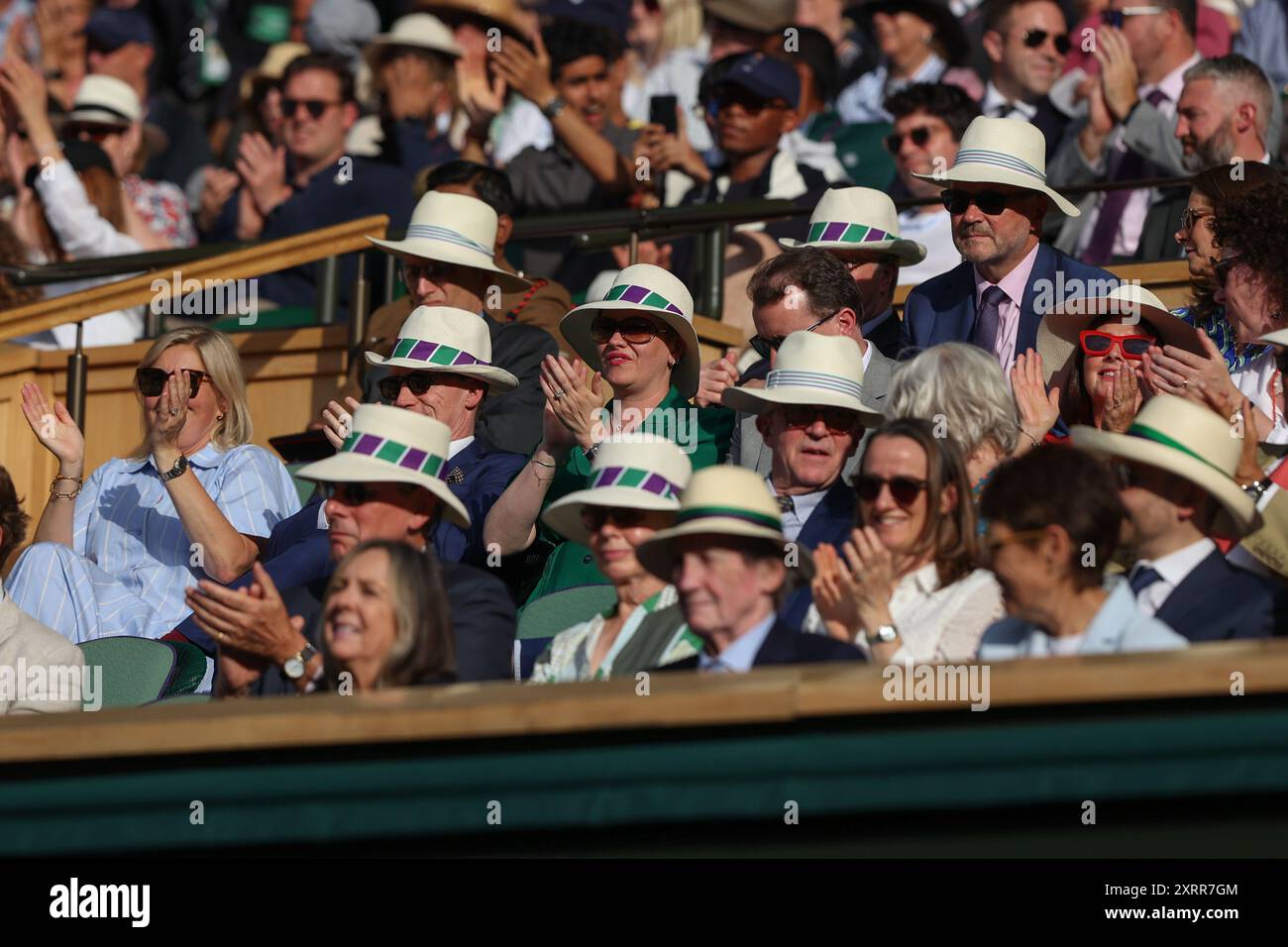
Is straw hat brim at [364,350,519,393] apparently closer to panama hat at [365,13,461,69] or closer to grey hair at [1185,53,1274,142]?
grey hair at [1185,53,1274,142]

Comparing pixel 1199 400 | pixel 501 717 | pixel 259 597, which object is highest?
pixel 1199 400

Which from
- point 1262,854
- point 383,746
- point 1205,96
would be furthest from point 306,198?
point 1262,854

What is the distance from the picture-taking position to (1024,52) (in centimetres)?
996

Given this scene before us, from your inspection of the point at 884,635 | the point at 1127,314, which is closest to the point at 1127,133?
the point at 1127,314

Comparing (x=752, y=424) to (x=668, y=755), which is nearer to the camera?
(x=668, y=755)

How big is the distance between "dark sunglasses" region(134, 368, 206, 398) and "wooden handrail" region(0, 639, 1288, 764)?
2200 mm

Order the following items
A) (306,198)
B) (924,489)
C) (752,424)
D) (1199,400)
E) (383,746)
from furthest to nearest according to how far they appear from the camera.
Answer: (306,198) < (752,424) < (1199,400) < (924,489) < (383,746)

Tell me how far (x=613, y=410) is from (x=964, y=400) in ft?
4.30

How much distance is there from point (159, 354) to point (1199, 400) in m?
3.26

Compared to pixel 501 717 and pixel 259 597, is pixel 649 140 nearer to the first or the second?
pixel 259 597

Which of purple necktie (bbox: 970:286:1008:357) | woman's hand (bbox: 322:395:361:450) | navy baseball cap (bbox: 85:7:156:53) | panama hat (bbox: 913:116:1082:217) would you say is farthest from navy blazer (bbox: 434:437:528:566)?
navy baseball cap (bbox: 85:7:156:53)

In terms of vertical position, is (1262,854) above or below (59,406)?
below

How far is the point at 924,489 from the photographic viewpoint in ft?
18.2

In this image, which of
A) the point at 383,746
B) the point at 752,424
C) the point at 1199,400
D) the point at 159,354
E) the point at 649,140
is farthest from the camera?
the point at 649,140
